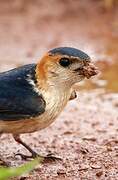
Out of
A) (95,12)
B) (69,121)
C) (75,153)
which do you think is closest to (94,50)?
(95,12)

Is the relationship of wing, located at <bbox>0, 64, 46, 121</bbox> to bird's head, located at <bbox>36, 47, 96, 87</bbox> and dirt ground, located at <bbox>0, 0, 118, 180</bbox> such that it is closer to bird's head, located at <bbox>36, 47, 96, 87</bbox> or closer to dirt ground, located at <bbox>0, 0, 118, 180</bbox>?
bird's head, located at <bbox>36, 47, 96, 87</bbox>

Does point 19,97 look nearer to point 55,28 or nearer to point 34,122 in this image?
point 34,122

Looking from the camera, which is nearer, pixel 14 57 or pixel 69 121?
pixel 69 121

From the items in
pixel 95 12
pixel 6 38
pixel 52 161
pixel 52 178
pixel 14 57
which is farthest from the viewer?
pixel 95 12

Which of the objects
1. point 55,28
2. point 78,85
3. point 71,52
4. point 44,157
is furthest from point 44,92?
point 55,28

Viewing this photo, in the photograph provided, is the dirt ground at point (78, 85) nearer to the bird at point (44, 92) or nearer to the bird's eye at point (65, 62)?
the bird at point (44, 92)

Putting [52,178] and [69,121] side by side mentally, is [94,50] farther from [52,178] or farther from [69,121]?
[52,178]
